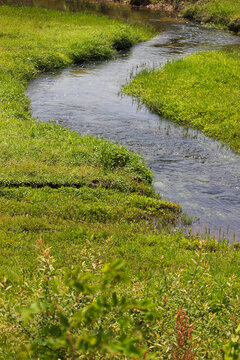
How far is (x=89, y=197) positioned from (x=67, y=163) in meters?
2.19

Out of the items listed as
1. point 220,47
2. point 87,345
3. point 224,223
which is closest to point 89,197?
point 224,223

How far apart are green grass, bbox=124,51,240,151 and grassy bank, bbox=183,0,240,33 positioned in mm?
19328

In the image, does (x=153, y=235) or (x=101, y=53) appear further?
(x=101, y=53)

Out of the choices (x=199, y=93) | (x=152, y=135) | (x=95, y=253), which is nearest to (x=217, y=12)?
(x=199, y=93)

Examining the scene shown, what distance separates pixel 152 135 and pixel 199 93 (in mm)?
5194

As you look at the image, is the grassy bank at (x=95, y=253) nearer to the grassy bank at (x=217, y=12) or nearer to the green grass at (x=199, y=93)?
the green grass at (x=199, y=93)

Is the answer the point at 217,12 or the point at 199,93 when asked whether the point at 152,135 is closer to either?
the point at 199,93

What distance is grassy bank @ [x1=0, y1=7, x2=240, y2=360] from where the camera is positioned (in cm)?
369

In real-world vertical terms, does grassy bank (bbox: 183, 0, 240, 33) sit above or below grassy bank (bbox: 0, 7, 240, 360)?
above

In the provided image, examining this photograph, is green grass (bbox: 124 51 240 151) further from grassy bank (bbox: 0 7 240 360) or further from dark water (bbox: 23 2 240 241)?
grassy bank (bbox: 0 7 240 360)

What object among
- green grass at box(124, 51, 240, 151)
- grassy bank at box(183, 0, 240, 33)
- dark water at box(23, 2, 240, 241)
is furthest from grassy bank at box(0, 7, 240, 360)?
grassy bank at box(183, 0, 240, 33)

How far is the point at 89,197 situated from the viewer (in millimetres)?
9875

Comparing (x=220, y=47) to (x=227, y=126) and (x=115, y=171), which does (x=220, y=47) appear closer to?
(x=227, y=126)

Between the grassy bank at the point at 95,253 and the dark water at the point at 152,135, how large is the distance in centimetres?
96
